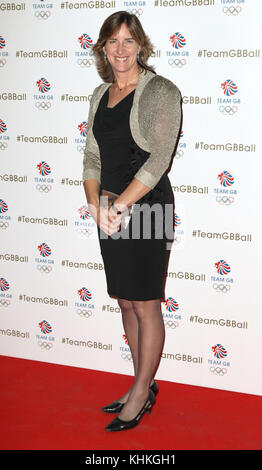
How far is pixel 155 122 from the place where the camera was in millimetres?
1948

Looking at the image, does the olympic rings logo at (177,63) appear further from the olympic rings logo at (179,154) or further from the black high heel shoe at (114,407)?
the black high heel shoe at (114,407)

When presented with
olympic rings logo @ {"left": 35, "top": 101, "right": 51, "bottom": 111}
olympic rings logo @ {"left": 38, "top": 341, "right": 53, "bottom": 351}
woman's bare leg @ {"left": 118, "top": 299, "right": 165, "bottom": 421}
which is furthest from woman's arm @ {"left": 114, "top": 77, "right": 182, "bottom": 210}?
olympic rings logo @ {"left": 38, "top": 341, "right": 53, "bottom": 351}

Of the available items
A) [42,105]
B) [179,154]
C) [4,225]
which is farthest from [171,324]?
[42,105]

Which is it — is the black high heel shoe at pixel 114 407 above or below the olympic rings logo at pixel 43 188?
below

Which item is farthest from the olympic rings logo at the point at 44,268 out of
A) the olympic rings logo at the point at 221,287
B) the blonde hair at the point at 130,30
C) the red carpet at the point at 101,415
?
the blonde hair at the point at 130,30

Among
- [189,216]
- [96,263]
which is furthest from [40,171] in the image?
[189,216]

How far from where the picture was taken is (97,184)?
7.49 feet

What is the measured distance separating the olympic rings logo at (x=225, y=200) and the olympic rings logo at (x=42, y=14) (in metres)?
1.36

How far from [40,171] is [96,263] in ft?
2.05

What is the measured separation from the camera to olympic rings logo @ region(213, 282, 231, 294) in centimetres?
257

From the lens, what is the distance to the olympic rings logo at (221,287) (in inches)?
101

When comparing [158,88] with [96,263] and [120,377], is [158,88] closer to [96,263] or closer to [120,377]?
[96,263]

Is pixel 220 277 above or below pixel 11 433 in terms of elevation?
above

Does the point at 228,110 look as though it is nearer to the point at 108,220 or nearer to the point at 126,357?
the point at 108,220
